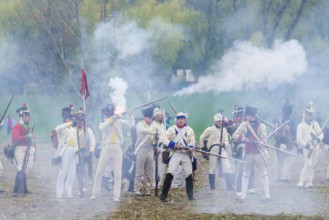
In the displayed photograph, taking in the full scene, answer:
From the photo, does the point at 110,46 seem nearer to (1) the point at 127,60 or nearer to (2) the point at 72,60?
(1) the point at 127,60

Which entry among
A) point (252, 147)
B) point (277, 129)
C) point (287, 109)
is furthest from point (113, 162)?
point (287, 109)

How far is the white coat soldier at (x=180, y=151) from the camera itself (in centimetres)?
1817

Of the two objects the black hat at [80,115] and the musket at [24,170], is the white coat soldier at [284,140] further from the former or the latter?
the musket at [24,170]

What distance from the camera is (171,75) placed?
148ft

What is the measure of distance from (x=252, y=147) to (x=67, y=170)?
4271 mm

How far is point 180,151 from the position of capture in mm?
18328

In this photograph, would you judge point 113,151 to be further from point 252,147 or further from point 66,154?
point 252,147

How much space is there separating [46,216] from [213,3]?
2711 cm

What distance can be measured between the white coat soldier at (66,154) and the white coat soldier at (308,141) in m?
6.29

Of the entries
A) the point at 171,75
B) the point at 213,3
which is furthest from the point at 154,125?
the point at 171,75

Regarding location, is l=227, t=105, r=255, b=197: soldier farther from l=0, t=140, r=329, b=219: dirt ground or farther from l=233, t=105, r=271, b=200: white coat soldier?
l=233, t=105, r=271, b=200: white coat soldier

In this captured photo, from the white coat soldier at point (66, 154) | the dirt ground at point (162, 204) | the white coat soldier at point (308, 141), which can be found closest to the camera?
the dirt ground at point (162, 204)

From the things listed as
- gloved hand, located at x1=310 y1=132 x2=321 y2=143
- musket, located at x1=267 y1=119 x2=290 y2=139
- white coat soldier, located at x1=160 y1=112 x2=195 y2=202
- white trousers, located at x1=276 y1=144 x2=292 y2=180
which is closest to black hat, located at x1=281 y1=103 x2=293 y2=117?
musket, located at x1=267 y1=119 x2=290 y2=139

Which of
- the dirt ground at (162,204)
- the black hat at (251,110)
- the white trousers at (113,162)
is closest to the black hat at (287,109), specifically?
the dirt ground at (162,204)
